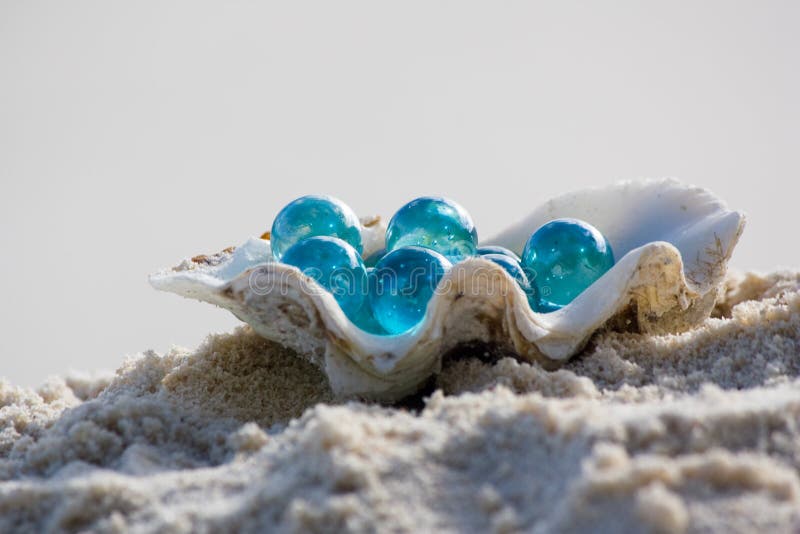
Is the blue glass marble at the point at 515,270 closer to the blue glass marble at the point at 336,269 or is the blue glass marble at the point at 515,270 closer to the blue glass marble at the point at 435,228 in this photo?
the blue glass marble at the point at 435,228

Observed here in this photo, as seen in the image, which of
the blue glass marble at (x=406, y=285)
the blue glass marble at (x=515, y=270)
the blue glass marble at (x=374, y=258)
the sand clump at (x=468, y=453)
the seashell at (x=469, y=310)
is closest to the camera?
the sand clump at (x=468, y=453)

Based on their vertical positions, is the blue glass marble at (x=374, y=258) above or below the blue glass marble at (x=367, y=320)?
above

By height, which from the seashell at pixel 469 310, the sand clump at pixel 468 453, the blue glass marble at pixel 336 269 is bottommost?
the sand clump at pixel 468 453

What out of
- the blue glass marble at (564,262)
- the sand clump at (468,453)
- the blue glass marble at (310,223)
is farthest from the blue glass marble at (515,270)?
the blue glass marble at (310,223)

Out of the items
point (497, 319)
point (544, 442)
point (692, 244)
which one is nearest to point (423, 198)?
point (497, 319)

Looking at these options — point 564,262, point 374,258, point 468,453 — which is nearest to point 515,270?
point 564,262

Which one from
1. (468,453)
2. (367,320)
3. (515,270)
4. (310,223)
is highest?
(310,223)

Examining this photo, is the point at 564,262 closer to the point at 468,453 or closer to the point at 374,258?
the point at 374,258

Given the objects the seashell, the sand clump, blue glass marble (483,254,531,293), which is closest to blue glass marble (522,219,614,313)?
blue glass marble (483,254,531,293)
